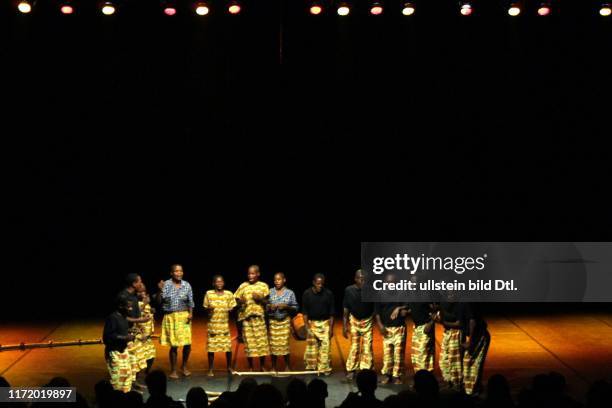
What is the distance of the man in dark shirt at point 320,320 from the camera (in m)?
13.0

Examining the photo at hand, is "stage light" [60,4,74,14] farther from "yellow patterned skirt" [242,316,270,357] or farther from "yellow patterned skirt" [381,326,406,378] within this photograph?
"yellow patterned skirt" [381,326,406,378]

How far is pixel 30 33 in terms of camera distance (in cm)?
1462

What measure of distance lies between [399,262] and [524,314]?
290 centimetres

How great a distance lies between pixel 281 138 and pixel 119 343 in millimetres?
7505

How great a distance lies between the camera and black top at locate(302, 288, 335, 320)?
13.0 m

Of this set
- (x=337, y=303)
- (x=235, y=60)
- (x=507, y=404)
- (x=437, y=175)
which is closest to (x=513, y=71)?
(x=437, y=175)

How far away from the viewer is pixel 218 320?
520 inches

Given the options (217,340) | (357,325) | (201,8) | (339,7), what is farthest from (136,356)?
(339,7)

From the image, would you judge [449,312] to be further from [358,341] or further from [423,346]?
[358,341]

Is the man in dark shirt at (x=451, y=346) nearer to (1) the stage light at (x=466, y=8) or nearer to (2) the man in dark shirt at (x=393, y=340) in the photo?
(2) the man in dark shirt at (x=393, y=340)

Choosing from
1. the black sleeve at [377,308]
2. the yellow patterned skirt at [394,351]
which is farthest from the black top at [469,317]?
the black sleeve at [377,308]

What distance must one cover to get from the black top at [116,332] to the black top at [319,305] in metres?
2.97

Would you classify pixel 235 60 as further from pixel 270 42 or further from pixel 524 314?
pixel 524 314

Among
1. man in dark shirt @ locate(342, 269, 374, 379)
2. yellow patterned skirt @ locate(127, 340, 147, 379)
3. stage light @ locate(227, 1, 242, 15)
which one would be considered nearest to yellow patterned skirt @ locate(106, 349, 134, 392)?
yellow patterned skirt @ locate(127, 340, 147, 379)
